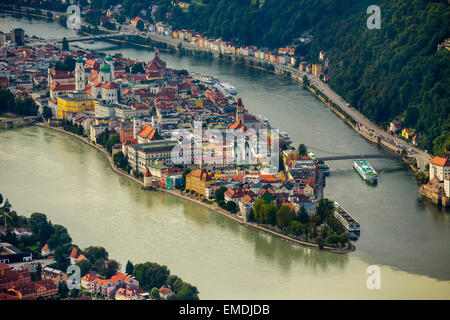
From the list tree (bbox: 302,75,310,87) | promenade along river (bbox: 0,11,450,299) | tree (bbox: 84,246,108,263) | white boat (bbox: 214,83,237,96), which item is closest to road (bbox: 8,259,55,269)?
tree (bbox: 84,246,108,263)

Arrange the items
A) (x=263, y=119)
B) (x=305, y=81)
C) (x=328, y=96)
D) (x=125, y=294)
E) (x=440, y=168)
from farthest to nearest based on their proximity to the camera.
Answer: (x=305, y=81)
(x=328, y=96)
(x=263, y=119)
(x=440, y=168)
(x=125, y=294)

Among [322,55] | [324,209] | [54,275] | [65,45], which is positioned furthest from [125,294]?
[65,45]

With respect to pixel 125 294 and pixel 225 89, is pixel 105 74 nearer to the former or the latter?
pixel 225 89

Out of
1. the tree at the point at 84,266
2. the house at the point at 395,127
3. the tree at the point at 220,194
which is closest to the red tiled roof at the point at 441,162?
the tree at the point at 220,194

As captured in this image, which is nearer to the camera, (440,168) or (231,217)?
(231,217)

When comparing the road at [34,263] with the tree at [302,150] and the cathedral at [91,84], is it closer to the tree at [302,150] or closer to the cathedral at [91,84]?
the tree at [302,150]

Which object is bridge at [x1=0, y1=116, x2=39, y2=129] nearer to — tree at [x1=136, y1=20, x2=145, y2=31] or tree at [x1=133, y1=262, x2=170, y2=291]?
tree at [x1=133, y1=262, x2=170, y2=291]

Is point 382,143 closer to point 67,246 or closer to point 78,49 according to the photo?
point 67,246
